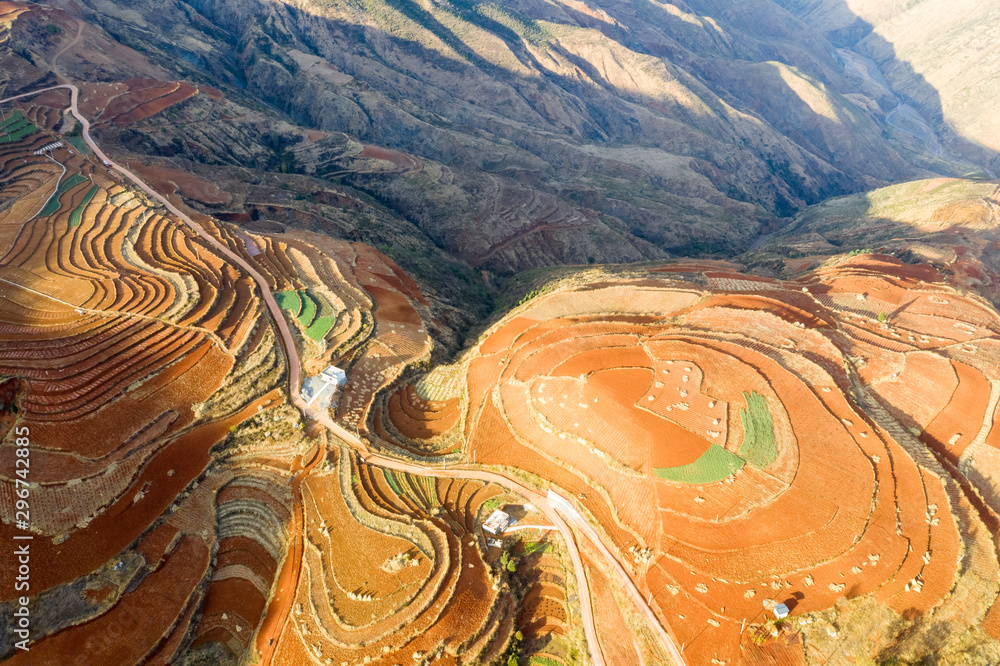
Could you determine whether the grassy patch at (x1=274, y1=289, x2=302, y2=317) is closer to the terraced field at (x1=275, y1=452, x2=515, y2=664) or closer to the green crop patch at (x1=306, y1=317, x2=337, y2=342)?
the green crop patch at (x1=306, y1=317, x2=337, y2=342)

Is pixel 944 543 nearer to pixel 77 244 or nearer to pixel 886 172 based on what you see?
pixel 77 244

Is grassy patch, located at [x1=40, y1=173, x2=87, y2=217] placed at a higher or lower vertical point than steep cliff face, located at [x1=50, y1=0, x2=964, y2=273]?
lower

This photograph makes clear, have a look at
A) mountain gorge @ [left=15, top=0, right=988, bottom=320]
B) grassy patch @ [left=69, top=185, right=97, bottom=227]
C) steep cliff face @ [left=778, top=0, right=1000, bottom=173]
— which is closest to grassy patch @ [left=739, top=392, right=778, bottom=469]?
mountain gorge @ [left=15, top=0, right=988, bottom=320]

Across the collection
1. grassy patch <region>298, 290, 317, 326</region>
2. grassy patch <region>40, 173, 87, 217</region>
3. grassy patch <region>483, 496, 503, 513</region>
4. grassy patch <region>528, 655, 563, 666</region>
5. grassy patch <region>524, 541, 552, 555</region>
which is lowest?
grassy patch <region>40, 173, 87, 217</region>

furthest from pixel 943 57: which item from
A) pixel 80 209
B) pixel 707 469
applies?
pixel 80 209

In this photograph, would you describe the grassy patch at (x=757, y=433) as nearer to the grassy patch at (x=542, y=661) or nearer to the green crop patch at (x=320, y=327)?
the grassy patch at (x=542, y=661)

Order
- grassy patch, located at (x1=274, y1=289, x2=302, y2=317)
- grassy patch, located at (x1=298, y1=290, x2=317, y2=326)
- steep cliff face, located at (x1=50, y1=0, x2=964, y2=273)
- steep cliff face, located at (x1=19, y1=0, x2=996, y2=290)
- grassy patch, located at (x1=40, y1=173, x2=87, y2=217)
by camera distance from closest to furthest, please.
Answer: grassy patch, located at (x1=298, y1=290, x2=317, y2=326)
grassy patch, located at (x1=274, y1=289, x2=302, y2=317)
grassy patch, located at (x1=40, y1=173, x2=87, y2=217)
steep cliff face, located at (x1=19, y1=0, x2=996, y2=290)
steep cliff face, located at (x1=50, y1=0, x2=964, y2=273)
